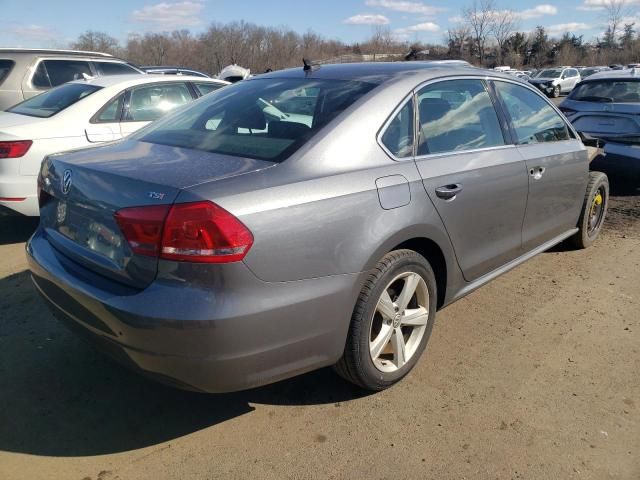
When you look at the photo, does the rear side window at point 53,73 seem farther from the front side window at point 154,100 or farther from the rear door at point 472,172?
the rear door at point 472,172

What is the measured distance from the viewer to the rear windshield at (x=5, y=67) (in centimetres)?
742

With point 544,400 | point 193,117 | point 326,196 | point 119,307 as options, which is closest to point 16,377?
point 119,307

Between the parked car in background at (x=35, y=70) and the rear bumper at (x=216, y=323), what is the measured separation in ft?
20.0

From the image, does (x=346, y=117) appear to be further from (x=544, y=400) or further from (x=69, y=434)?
(x=69, y=434)

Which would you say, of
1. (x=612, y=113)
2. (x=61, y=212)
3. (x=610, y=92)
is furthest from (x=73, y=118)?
(x=610, y=92)

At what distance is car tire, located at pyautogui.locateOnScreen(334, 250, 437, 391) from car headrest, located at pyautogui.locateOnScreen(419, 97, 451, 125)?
789 millimetres

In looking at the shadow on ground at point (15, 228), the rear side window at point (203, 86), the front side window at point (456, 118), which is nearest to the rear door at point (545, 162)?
the front side window at point (456, 118)

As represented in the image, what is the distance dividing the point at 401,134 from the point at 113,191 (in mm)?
1448

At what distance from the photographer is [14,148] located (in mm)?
4699

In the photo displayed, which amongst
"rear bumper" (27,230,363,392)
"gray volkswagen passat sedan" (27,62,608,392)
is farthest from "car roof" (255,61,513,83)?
"rear bumper" (27,230,363,392)

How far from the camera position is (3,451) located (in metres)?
2.38

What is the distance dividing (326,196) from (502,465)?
1.40m

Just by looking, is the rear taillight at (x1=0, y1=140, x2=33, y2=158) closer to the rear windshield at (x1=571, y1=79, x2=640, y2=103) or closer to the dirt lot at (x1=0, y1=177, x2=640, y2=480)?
the dirt lot at (x1=0, y1=177, x2=640, y2=480)

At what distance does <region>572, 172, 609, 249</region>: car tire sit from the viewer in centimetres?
473
